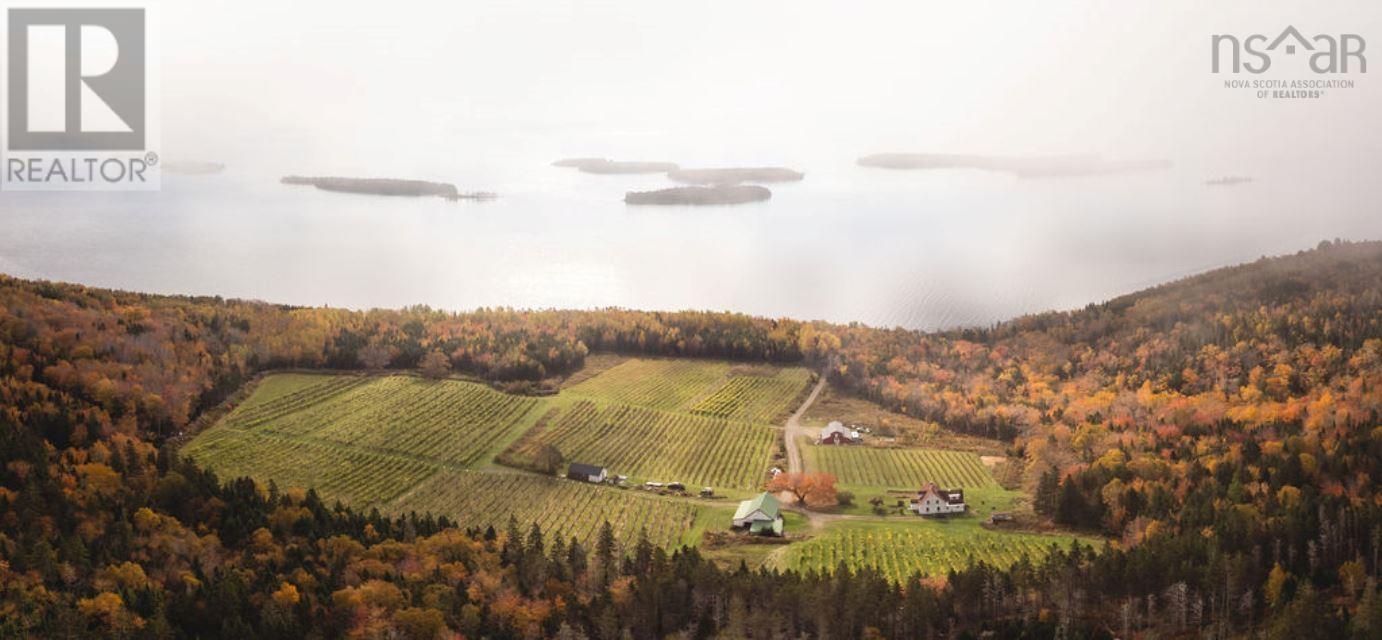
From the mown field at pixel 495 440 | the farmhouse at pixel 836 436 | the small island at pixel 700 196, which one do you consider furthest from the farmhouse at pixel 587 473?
the small island at pixel 700 196

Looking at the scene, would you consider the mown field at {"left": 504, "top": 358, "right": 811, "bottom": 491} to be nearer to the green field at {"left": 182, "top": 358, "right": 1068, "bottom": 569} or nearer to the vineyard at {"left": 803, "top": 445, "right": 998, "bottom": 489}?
the green field at {"left": 182, "top": 358, "right": 1068, "bottom": 569}

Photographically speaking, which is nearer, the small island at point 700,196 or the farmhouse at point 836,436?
the farmhouse at point 836,436

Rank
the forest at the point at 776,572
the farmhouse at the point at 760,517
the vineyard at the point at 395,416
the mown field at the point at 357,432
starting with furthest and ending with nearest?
the vineyard at the point at 395,416
the mown field at the point at 357,432
the farmhouse at the point at 760,517
the forest at the point at 776,572

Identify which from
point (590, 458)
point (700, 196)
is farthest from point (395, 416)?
point (700, 196)

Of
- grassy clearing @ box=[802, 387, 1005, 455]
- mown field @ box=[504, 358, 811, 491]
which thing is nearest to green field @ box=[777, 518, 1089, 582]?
mown field @ box=[504, 358, 811, 491]

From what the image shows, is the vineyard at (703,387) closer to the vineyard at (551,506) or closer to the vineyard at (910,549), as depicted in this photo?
the vineyard at (551,506)

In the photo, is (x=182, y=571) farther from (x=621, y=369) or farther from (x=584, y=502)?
(x=621, y=369)

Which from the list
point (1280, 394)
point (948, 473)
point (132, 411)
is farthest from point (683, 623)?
point (1280, 394)
